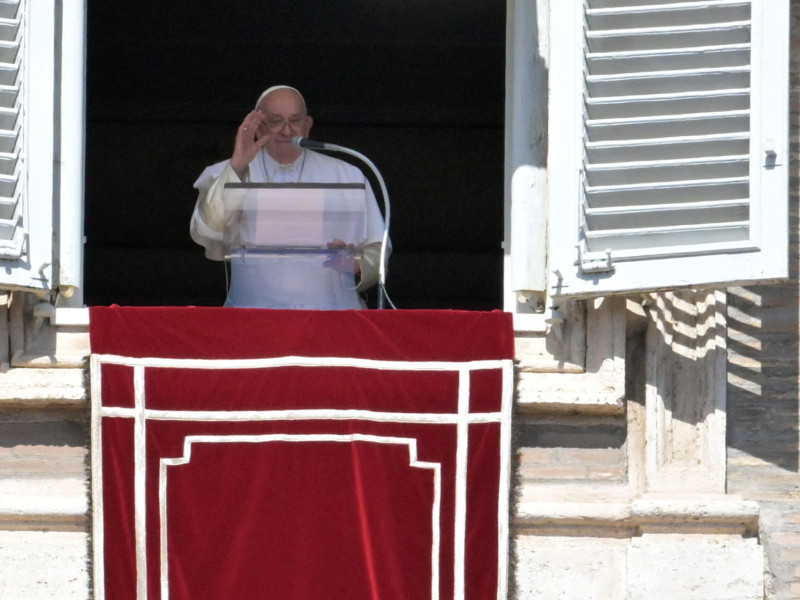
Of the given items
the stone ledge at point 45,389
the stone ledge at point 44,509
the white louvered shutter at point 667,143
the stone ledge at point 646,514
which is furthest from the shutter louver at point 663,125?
the stone ledge at point 44,509

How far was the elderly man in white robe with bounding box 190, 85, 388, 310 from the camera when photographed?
5.96 meters

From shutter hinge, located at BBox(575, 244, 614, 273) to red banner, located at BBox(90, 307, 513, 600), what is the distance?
0.29 metres

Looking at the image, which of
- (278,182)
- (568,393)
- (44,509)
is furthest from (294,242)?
(44,509)

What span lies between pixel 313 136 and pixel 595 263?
4632 millimetres

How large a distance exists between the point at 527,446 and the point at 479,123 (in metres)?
4.50

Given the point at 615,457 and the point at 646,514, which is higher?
the point at 615,457

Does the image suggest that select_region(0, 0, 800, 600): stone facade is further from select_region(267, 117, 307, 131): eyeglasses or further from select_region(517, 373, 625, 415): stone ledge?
select_region(267, 117, 307, 131): eyeglasses

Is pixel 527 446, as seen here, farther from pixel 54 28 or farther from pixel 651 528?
pixel 54 28

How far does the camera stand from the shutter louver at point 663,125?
5.39 metres

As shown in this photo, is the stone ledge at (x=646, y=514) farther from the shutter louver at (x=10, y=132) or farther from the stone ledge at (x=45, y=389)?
the shutter louver at (x=10, y=132)

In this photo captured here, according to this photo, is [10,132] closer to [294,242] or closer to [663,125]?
[294,242]

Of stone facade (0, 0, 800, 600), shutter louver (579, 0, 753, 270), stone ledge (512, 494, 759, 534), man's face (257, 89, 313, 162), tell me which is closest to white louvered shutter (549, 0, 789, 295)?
shutter louver (579, 0, 753, 270)

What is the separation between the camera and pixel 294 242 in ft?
18.8

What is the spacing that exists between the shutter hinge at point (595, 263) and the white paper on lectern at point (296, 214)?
749 mm
